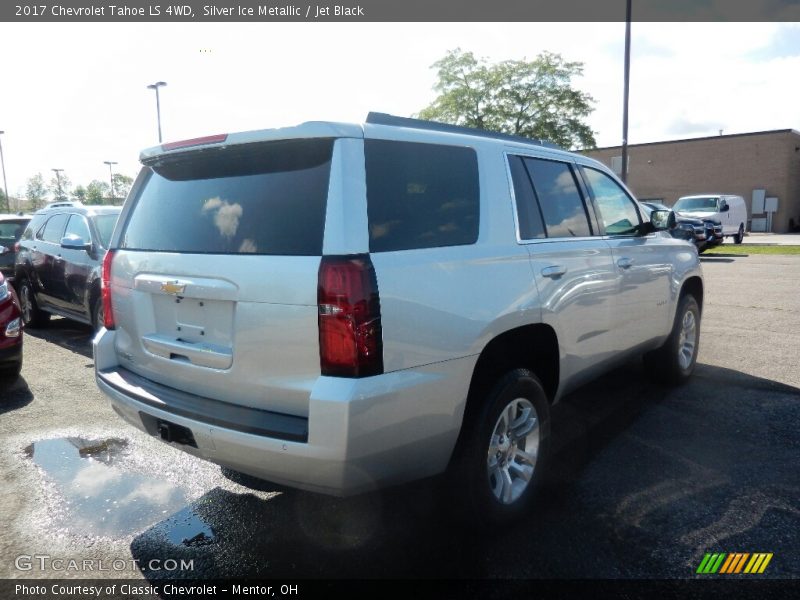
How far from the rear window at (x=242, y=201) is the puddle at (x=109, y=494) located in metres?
1.46

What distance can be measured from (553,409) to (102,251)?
533cm

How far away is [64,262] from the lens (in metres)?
7.68

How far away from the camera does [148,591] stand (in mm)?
2672

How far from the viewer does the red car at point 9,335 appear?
5.67 meters

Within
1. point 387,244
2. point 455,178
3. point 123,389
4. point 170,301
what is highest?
point 455,178

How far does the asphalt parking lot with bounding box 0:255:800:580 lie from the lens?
9.40 ft

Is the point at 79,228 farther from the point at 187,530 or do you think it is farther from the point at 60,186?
the point at 60,186

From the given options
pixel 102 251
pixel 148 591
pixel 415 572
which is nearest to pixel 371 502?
pixel 415 572

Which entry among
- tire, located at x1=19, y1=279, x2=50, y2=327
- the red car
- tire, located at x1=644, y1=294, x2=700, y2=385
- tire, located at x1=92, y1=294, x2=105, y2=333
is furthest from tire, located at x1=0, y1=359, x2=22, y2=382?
tire, located at x1=644, y1=294, x2=700, y2=385

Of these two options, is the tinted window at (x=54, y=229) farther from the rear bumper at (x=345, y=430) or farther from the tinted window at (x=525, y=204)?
the tinted window at (x=525, y=204)

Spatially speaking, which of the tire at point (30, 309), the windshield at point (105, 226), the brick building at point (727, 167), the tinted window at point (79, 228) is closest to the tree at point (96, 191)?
the brick building at point (727, 167)

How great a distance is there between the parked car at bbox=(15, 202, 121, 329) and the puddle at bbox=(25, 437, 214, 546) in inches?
114

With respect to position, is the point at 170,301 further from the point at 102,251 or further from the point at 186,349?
the point at 102,251

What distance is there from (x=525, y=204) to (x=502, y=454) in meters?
1.40
